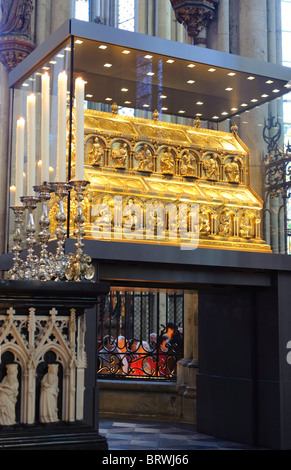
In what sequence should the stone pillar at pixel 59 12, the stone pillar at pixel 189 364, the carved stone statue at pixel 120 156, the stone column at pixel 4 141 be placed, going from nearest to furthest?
the carved stone statue at pixel 120 156 → the stone pillar at pixel 189 364 → the stone column at pixel 4 141 → the stone pillar at pixel 59 12

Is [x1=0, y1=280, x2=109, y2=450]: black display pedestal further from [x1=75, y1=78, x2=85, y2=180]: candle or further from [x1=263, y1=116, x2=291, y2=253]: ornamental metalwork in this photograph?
[x1=263, y1=116, x2=291, y2=253]: ornamental metalwork

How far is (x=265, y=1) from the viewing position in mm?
11148

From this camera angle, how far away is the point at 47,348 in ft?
10.5

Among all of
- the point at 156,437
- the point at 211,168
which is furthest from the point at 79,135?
the point at 156,437

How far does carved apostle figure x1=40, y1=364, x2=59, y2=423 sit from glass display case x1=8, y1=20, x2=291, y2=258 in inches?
139

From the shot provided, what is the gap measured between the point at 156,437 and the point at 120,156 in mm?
3409

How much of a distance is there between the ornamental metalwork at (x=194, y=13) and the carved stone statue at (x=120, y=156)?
3736 millimetres

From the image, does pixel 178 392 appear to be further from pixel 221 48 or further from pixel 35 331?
pixel 35 331

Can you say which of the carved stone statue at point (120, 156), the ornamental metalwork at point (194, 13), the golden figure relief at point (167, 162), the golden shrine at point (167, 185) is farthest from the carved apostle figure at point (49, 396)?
the ornamental metalwork at point (194, 13)

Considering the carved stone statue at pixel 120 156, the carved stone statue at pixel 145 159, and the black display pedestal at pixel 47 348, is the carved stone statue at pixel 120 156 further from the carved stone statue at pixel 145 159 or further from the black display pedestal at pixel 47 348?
the black display pedestal at pixel 47 348

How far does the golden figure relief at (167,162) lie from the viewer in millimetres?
8094

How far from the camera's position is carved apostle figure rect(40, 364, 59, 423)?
3.10m

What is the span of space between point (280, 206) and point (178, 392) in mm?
3564

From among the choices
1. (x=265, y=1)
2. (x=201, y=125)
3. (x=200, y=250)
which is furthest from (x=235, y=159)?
(x=265, y=1)
